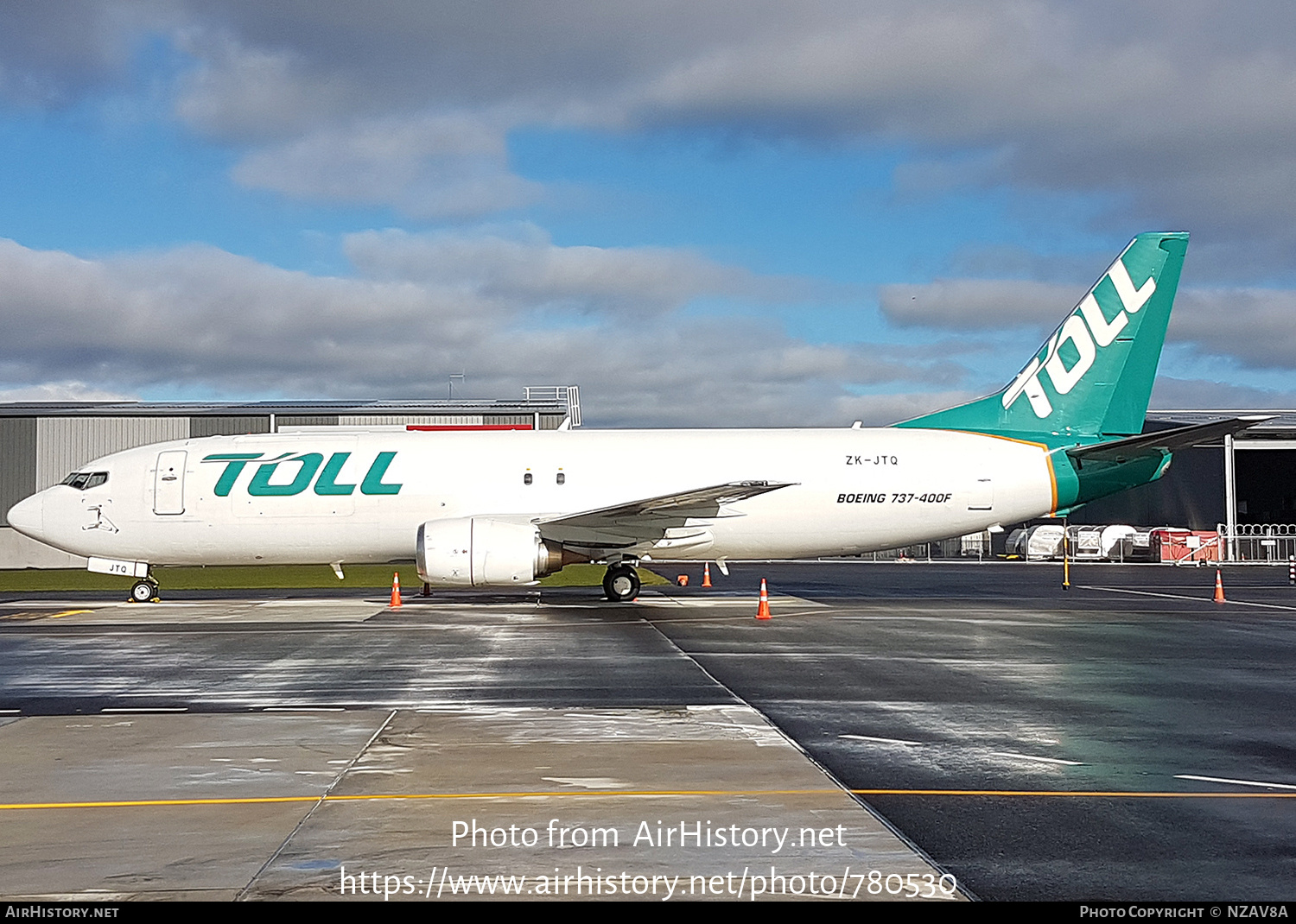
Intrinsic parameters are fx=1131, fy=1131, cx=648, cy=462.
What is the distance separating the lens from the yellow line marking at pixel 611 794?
278 inches

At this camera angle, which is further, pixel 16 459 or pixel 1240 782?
pixel 16 459

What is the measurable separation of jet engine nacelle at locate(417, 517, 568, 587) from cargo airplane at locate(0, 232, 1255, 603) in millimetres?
1463

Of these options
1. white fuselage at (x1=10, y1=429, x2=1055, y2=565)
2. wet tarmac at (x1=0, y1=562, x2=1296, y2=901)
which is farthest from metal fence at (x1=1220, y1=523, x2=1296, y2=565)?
wet tarmac at (x1=0, y1=562, x2=1296, y2=901)

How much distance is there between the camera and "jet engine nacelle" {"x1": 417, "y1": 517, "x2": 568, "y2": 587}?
73.6ft

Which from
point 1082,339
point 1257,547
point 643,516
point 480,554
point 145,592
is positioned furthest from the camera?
point 1257,547

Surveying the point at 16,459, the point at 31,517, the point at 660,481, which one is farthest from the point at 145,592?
the point at 16,459

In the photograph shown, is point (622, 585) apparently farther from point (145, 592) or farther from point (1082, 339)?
point (1082, 339)

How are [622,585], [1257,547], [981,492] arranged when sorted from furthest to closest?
[1257,547], [981,492], [622,585]

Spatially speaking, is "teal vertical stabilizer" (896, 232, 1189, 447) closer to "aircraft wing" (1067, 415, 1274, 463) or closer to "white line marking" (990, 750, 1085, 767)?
"aircraft wing" (1067, 415, 1274, 463)

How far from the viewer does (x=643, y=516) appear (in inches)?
933

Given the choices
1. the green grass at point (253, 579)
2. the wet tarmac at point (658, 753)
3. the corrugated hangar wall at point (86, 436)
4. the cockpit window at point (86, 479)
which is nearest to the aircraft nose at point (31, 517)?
the cockpit window at point (86, 479)

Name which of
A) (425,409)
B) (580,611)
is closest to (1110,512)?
(425,409)

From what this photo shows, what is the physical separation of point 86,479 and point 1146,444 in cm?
2330

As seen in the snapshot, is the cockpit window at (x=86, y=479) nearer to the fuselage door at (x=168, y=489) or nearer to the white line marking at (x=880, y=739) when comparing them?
the fuselage door at (x=168, y=489)
